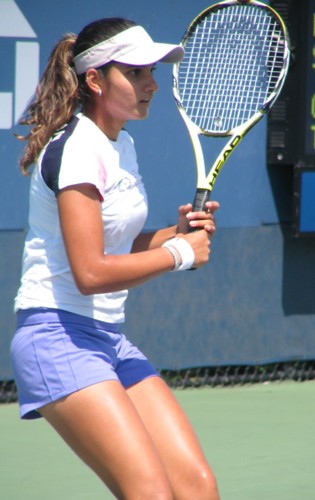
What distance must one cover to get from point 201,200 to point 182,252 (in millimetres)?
318

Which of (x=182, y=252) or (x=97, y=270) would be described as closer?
(x=97, y=270)

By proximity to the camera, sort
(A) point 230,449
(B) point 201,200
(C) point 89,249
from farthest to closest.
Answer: (A) point 230,449 < (B) point 201,200 < (C) point 89,249

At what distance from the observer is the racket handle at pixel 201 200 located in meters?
3.06

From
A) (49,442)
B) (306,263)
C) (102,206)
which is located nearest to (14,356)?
(102,206)

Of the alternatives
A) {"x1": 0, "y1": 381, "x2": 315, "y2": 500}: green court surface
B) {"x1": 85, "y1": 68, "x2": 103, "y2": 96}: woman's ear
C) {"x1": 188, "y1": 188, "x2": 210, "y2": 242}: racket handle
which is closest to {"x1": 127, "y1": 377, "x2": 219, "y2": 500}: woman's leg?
{"x1": 188, "y1": 188, "x2": 210, "y2": 242}: racket handle

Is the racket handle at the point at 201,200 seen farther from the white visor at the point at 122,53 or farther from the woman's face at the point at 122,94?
the white visor at the point at 122,53

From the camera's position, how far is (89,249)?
2.60 meters

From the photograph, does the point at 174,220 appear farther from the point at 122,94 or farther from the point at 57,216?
the point at 57,216

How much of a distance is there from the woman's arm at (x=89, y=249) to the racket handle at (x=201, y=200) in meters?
0.42

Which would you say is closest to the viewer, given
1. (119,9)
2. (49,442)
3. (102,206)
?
(102,206)

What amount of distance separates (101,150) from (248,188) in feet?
9.15

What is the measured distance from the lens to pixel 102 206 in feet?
8.93

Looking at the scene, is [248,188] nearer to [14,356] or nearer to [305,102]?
[305,102]

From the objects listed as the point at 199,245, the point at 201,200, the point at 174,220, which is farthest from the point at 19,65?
the point at 199,245
